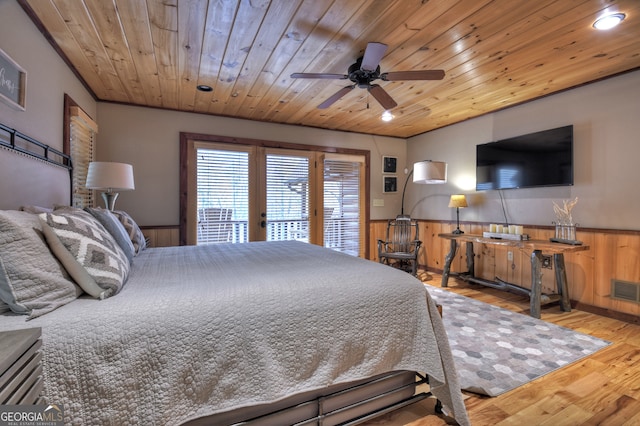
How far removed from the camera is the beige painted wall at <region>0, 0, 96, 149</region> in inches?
70.9

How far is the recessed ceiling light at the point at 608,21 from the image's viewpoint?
2014mm

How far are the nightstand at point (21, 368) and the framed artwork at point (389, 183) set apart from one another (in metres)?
5.14

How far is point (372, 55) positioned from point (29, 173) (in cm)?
253

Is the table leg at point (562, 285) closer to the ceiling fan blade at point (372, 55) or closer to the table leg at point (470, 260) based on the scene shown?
the table leg at point (470, 260)

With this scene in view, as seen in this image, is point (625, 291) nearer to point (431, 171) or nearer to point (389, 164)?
point (431, 171)

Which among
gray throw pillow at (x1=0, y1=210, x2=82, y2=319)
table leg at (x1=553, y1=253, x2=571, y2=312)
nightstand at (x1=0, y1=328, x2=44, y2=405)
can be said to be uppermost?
gray throw pillow at (x1=0, y1=210, x2=82, y2=319)

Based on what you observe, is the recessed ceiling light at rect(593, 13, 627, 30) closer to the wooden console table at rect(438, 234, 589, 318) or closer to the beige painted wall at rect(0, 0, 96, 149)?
the wooden console table at rect(438, 234, 589, 318)

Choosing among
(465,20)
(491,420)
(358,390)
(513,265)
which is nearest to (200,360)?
(358,390)

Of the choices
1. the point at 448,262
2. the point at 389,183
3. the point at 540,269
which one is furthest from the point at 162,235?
the point at 540,269

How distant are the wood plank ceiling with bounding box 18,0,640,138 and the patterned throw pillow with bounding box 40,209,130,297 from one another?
1501 mm

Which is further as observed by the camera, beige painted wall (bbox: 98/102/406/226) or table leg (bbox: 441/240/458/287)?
table leg (bbox: 441/240/458/287)

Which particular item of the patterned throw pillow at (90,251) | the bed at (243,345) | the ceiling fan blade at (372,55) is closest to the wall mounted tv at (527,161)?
the ceiling fan blade at (372,55)

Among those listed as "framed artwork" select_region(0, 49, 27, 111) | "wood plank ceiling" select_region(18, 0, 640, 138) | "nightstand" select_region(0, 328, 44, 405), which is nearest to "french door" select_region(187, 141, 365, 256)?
"wood plank ceiling" select_region(18, 0, 640, 138)

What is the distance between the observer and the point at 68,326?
38.2 inches
